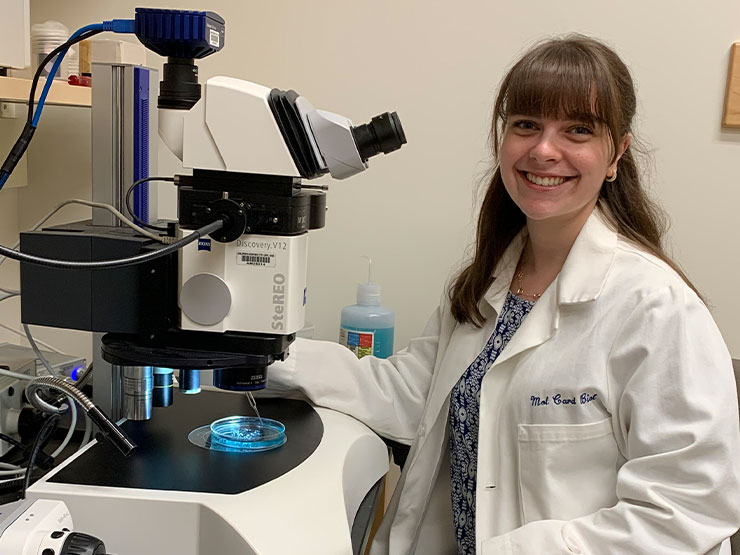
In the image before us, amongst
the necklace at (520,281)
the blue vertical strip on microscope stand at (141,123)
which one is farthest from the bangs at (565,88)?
the blue vertical strip on microscope stand at (141,123)

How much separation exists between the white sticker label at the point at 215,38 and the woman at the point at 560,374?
0.48 metres

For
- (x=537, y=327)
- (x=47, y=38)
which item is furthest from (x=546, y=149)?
(x=47, y=38)

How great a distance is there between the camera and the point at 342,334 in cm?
174

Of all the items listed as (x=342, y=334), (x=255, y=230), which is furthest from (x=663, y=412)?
(x=342, y=334)

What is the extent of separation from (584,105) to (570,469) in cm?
53

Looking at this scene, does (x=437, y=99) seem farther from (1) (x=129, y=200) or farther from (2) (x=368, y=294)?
(1) (x=129, y=200)

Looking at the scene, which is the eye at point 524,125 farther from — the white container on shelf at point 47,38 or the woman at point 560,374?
the white container on shelf at point 47,38

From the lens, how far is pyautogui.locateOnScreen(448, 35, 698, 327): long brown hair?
46.1 inches

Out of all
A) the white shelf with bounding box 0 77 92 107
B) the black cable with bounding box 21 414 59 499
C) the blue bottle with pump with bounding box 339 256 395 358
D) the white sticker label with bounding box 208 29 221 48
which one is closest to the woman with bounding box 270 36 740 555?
the blue bottle with pump with bounding box 339 256 395 358

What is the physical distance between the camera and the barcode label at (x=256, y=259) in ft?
3.06

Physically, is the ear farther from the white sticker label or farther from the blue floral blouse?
the white sticker label

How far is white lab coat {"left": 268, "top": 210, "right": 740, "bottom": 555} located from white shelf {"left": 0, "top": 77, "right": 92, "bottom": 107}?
0.63 metres

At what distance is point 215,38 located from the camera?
3.11 ft

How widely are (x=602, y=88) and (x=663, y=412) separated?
48cm
